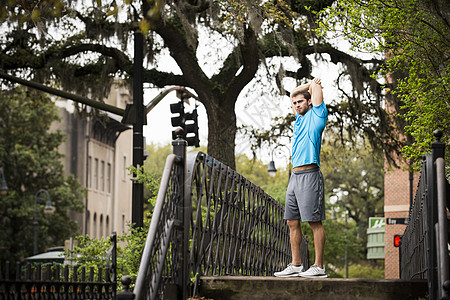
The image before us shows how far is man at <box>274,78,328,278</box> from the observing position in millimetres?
7359

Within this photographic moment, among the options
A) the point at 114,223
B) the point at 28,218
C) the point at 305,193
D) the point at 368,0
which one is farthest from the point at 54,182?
the point at 305,193

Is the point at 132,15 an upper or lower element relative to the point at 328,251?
upper

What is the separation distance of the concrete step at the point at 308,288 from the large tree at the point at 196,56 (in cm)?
963

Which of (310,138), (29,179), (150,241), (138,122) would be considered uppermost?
(29,179)

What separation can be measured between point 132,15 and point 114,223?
42.6 meters

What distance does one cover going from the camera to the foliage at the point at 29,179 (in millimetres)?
40656

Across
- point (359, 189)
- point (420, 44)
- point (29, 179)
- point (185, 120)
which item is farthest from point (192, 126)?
point (359, 189)

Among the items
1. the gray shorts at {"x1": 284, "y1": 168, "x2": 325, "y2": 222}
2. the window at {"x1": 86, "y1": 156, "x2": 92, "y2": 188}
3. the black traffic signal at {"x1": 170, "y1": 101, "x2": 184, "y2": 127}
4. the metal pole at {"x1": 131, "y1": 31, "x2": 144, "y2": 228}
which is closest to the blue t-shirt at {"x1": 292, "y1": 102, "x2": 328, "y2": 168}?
the gray shorts at {"x1": 284, "y1": 168, "x2": 325, "y2": 222}

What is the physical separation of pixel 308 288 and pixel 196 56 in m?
12.3

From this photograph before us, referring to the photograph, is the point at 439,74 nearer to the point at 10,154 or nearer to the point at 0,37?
the point at 0,37

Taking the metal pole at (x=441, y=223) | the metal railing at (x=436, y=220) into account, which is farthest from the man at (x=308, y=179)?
the metal pole at (x=441, y=223)

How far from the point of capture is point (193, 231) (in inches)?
269

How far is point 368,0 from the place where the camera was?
1238 cm

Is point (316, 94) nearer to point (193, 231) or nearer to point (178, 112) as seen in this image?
point (193, 231)
